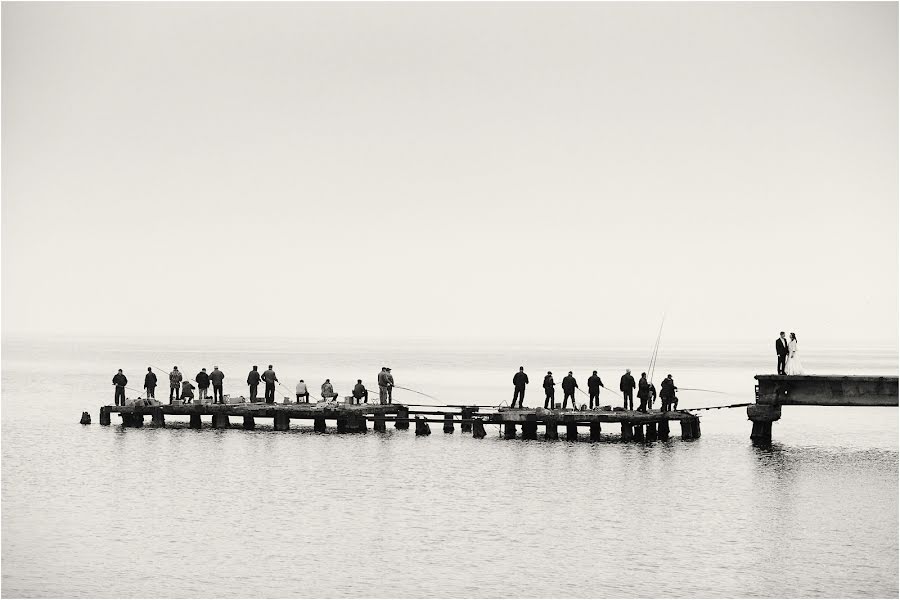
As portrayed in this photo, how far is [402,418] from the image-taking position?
46125mm

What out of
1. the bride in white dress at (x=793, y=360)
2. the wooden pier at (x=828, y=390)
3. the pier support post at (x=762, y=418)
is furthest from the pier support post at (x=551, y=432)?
the bride in white dress at (x=793, y=360)

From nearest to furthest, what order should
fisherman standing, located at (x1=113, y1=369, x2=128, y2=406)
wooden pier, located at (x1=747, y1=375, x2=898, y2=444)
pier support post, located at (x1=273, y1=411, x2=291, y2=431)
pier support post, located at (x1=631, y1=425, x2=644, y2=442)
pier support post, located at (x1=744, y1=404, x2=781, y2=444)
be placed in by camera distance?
wooden pier, located at (x1=747, y1=375, x2=898, y2=444), pier support post, located at (x1=744, y1=404, x2=781, y2=444), pier support post, located at (x1=631, y1=425, x2=644, y2=442), fisherman standing, located at (x1=113, y1=369, x2=128, y2=406), pier support post, located at (x1=273, y1=411, x2=291, y2=431)

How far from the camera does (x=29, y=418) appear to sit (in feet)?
195

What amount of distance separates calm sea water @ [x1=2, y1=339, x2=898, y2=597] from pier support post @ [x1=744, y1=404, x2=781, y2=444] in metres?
0.87

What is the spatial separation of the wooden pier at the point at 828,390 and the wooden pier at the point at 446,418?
12.3 ft

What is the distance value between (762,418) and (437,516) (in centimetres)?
1738

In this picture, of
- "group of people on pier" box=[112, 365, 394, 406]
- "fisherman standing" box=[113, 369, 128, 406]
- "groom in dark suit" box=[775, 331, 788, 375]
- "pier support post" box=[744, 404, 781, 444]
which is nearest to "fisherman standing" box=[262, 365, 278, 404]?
"group of people on pier" box=[112, 365, 394, 406]

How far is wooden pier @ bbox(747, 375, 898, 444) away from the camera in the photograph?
40.7m

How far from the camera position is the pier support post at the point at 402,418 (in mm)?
46194

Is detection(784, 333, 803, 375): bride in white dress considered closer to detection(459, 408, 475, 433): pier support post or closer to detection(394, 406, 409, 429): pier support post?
detection(459, 408, 475, 433): pier support post

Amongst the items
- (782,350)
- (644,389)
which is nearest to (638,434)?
(644,389)

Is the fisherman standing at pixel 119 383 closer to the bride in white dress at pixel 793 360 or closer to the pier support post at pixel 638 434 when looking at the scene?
the pier support post at pixel 638 434

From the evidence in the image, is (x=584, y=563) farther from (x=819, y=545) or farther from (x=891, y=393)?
(x=891, y=393)

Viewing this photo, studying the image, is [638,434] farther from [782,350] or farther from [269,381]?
[269,381]
